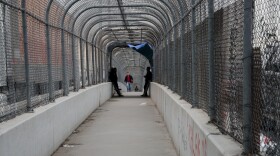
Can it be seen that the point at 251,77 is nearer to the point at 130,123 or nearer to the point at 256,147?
the point at 256,147

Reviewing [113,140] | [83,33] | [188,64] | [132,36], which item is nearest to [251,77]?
[188,64]

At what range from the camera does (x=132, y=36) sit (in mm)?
22141

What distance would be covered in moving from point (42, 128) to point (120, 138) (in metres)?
2.62


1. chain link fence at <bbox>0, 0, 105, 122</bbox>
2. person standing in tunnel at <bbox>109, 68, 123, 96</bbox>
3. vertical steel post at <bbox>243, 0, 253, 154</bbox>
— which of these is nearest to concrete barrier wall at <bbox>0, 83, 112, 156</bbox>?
chain link fence at <bbox>0, 0, 105, 122</bbox>

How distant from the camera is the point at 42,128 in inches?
256

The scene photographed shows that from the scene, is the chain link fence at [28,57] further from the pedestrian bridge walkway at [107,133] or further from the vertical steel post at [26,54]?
the pedestrian bridge walkway at [107,133]

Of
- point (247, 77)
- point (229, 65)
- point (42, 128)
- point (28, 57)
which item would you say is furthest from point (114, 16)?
point (247, 77)

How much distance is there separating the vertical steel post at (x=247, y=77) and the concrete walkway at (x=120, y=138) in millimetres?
4125

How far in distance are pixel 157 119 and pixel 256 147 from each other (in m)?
9.01

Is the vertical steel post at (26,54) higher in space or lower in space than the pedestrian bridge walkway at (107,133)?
higher

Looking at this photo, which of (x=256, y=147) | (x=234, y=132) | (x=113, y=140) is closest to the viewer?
(x=256, y=147)

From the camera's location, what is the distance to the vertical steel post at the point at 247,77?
10.3 ft

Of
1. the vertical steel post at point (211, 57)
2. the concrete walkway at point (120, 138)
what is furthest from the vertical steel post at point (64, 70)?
the vertical steel post at point (211, 57)

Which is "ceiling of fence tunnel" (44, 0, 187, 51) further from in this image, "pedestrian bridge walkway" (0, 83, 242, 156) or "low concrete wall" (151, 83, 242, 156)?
"low concrete wall" (151, 83, 242, 156)
